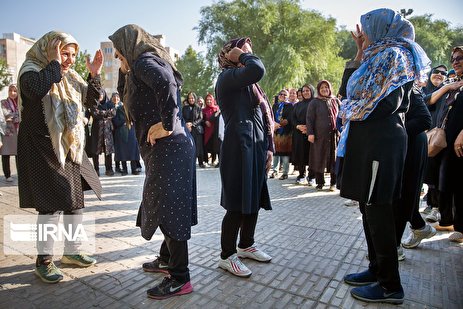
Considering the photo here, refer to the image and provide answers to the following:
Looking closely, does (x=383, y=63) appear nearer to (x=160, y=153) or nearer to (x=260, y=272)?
(x=160, y=153)

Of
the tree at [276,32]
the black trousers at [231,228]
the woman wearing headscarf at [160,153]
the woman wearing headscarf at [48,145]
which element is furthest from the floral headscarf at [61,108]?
the tree at [276,32]

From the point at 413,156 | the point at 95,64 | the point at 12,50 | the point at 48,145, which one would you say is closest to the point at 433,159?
the point at 413,156

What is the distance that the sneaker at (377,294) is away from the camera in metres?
2.27

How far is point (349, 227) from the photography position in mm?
4105

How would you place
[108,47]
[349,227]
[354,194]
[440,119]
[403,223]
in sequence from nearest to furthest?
[354,194] < [403,223] < [440,119] < [349,227] < [108,47]

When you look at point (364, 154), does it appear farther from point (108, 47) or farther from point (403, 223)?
point (108, 47)

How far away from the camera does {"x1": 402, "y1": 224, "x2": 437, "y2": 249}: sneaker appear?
10.7 ft

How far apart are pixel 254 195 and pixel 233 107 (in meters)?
0.79

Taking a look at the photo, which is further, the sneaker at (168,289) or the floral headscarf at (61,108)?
the floral headscarf at (61,108)

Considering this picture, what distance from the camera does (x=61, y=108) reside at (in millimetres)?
2727

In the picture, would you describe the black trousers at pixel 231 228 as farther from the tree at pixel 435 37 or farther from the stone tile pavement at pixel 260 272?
the tree at pixel 435 37

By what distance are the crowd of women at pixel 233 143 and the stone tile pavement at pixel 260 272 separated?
13cm

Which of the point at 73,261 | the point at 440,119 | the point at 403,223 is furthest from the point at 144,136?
the point at 440,119

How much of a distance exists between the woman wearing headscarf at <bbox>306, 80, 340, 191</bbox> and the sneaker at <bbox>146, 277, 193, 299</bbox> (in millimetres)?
4687
